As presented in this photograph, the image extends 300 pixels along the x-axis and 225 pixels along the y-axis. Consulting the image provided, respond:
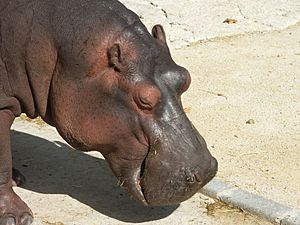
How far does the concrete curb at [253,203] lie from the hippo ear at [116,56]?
105cm

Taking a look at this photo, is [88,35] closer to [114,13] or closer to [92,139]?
[114,13]

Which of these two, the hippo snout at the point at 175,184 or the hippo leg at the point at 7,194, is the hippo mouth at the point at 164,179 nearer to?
the hippo snout at the point at 175,184

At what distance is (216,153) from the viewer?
16.8 ft

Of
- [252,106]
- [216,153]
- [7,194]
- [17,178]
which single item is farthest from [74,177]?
[252,106]

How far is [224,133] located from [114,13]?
1.82 m

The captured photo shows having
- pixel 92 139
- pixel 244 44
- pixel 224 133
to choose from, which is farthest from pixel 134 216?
pixel 244 44

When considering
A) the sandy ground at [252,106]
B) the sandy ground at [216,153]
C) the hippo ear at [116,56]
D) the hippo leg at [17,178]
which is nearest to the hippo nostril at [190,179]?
the sandy ground at [216,153]

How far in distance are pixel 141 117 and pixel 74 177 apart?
112 cm

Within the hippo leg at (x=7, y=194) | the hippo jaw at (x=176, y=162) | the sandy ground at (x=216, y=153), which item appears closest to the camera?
the hippo jaw at (x=176, y=162)

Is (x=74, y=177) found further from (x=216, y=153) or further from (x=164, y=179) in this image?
(x=164, y=179)

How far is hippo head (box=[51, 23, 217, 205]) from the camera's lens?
3.73m

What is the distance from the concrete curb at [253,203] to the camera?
13.5 ft

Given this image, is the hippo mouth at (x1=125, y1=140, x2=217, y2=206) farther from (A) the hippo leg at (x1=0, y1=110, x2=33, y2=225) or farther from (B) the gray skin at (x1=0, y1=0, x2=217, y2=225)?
→ (A) the hippo leg at (x1=0, y1=110, x2=33, y2=225)

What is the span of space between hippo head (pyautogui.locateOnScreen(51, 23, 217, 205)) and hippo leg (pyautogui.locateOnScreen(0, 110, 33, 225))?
40cm
